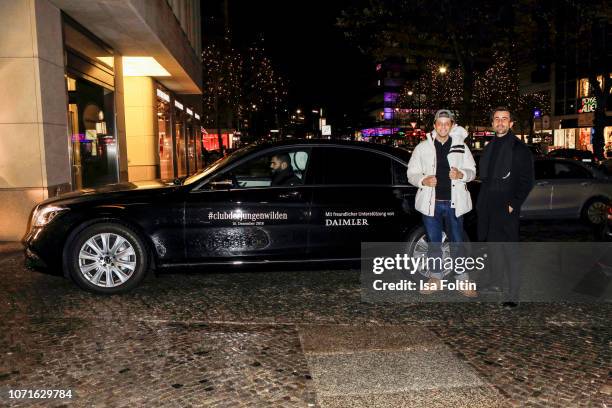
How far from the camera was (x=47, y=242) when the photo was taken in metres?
5.66

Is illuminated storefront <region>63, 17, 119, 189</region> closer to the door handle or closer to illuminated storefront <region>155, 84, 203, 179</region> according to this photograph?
illuminated storefront <region>155, 84, 203, 179</region>

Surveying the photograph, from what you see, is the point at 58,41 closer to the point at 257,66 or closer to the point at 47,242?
the point at 47,242

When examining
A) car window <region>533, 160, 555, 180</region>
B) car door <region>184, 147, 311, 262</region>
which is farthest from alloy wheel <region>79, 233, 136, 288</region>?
car window <region>533, 160, 555, 180</region>

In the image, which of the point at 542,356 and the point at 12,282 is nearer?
the point at 542,356

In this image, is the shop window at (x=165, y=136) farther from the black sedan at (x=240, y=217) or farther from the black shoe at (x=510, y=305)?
the black shoe at (x=510, y=305)

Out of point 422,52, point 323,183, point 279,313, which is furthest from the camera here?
point 422,52

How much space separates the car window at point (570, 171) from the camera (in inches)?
419

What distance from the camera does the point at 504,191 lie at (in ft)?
17.3

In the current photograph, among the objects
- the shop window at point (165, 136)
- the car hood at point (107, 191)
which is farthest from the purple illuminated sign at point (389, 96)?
the car hood at point (107, 191)

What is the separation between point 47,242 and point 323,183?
117 inches

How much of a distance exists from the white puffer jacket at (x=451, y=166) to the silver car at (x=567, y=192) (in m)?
5.61

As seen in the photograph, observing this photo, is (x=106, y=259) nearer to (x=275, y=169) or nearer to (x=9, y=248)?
(x=275, y=169)

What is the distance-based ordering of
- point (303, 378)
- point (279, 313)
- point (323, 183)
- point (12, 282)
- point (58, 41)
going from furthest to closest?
point (58, 41)
point (12, 282)
point (323, 183)
point (279, 313)
point (303, 378)

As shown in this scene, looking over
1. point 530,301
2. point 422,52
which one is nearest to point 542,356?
point 530,301
